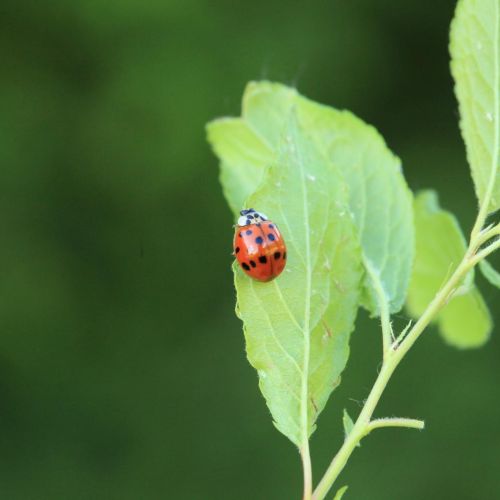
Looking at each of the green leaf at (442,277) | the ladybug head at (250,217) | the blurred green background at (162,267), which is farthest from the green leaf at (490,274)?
the blurred green background at (162,267)

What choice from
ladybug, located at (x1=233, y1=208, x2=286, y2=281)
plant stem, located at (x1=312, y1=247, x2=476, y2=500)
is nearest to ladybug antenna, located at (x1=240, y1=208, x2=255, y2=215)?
ladybug, located at (x1=233, y1=208, x2=286, y2=281)

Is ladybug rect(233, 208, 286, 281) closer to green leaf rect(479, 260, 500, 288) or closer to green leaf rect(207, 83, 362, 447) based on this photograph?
green leaf rect(207, 83, 362, 447)

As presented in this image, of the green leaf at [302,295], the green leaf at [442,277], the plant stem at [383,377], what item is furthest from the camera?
the green leaf at [442,277]

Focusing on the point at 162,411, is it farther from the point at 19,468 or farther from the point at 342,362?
the point at 342,362

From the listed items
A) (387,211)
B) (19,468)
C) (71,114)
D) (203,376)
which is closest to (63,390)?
(19,468)

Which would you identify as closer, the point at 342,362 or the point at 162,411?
the point at 342,362

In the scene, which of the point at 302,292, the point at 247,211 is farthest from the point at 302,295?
the point at 247,211

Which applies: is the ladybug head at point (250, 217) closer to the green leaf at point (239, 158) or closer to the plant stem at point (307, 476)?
the green leaf at point (239, 158)
